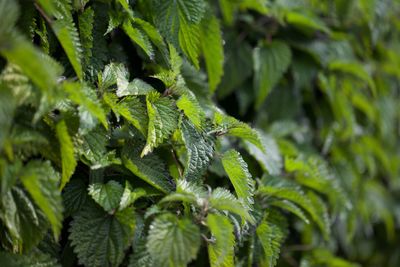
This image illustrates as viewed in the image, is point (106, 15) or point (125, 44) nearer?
point (106, 15)

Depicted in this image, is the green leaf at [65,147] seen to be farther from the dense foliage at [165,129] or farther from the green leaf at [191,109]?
the green leaf at [191,109]

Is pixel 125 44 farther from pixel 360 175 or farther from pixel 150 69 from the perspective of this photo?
pixel 360 175

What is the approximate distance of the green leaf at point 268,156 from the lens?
1379 mm

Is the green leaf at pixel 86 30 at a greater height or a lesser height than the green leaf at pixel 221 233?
greater

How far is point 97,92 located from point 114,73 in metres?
0.06

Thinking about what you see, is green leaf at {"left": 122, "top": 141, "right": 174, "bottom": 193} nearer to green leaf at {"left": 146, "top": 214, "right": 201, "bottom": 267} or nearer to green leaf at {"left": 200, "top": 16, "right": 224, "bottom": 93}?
green leaf at {"left": 146, "top": 214, "right": 201, "bottom": 267}

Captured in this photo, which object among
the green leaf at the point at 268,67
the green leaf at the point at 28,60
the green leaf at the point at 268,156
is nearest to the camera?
the green leaf at the point at 28,60

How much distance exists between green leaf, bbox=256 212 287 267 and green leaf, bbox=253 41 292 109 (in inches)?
17.0

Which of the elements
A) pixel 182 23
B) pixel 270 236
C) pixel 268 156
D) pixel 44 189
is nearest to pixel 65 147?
pixel 44 189

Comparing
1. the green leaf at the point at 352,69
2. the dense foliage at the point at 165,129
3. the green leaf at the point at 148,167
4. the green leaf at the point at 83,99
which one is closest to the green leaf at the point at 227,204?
the dense foliage at the point at 165,129

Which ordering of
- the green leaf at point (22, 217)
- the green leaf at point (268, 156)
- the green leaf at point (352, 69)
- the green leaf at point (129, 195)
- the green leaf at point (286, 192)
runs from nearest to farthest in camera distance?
1. the green leaf at point (22, 217)
2. the green leaf at point (129, 195)
3. the green leaf at point (286, 192)
4. the green leaf at point (268, 156)
5. the green leaf at point (352, 69)

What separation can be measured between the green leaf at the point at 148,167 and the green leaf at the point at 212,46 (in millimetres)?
358

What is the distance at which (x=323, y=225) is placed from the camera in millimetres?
1379

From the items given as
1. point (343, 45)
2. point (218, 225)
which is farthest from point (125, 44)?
point (343, 45)
